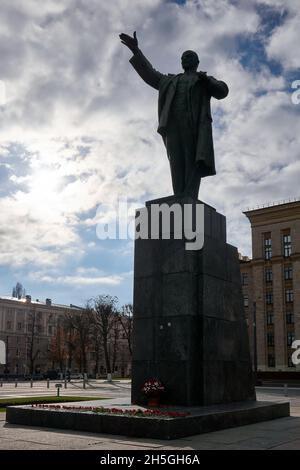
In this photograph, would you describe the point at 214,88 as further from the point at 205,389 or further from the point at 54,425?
the point at 54,425

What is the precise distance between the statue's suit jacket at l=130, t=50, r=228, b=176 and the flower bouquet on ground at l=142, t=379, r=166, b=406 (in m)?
5.62

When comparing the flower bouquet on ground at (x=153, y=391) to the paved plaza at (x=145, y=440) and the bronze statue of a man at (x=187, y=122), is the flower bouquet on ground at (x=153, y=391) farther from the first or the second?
the bronze statue of a man at (x=187, y=122)

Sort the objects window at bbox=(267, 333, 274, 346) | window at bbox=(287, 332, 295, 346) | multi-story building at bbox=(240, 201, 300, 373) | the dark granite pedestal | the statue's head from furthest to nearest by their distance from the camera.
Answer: window at bbox=(267, 333, 274, 346) → multi-story building at bbox=(240, 201, 300, 373) → window at bbox=(287, 332, 295, 346) → the statue's head → the dark granite pedestal

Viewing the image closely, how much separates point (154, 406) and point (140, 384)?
3.68ft

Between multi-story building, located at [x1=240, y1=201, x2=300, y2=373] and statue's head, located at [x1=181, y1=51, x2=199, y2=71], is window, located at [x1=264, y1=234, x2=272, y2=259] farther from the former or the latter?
statue's head, located at [x1=181, y1=51, x2=199, y2=71]

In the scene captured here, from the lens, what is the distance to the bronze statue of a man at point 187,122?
45.6 ft

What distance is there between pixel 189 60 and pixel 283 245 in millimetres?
53116

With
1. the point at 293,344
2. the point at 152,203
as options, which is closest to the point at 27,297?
the point at 293,344

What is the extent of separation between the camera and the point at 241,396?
13211 mm

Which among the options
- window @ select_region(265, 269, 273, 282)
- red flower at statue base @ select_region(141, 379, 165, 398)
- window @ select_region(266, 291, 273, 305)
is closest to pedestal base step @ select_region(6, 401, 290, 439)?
red flower at statue base @ select_region(141, 379, 165, 398)

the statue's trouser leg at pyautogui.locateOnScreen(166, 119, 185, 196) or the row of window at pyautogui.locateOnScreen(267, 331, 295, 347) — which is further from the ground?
the statue's trouser leg at pyautogui.locateOnScreen(166, 119, 185, 196)

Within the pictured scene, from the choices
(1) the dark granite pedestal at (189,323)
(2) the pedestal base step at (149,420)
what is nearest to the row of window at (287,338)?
(1) the dark granite pedestal at (189,323)

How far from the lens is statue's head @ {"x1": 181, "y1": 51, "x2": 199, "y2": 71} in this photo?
14.5 meters

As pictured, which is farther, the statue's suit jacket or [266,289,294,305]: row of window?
[266,289,294,305]: row of window
